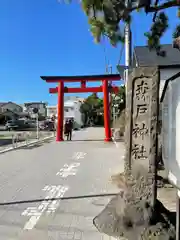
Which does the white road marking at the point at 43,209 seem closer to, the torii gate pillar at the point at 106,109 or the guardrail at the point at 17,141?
the guardrail at the point at 17,141

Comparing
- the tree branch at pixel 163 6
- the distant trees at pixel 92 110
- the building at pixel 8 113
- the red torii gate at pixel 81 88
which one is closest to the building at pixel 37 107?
the red torii gate at pixel 81 88

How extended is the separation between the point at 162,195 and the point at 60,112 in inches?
679

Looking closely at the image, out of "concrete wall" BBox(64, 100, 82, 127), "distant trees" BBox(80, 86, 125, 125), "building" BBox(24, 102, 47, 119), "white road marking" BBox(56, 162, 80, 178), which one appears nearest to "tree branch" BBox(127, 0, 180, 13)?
"white road marking" BBox(56, 162, 80, 178)

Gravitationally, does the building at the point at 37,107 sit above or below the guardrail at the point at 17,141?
Result: above

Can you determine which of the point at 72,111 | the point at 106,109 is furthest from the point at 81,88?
the point at 72,111

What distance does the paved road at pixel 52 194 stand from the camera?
481 cm

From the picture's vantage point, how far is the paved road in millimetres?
4812

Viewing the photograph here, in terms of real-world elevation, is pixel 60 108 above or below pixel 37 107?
below

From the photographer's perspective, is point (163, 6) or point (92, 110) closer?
point (163, 6)

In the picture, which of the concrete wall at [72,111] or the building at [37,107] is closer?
the building at [37,107]

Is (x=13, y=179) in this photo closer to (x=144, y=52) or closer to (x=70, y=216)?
(x=70, y=216)

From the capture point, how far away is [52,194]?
712 centimetres

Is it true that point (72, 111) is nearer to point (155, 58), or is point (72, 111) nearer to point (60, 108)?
point (60, 108)

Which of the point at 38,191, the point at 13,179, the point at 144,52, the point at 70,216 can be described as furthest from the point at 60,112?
the point at 70,216
